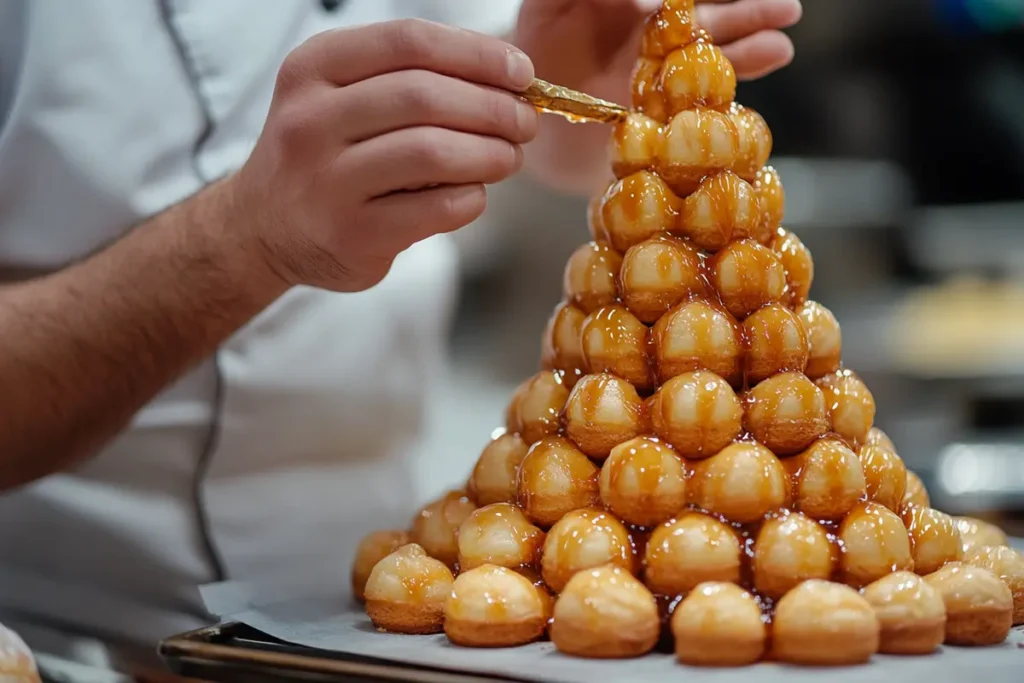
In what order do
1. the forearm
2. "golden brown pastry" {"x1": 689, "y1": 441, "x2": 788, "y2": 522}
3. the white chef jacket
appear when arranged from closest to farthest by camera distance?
"golden brown pastry" {"x1": 689, "y1": 441, "x2": 788, "y2": 522} < the forearm < the white chef jacket

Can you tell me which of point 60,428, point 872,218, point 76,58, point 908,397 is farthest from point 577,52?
point 872,218

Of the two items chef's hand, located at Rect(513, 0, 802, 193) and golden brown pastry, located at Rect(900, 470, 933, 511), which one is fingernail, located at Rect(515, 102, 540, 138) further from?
golden brown pastry, located at Rect(900, 470, 933, 511)

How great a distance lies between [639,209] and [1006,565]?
1.48ft

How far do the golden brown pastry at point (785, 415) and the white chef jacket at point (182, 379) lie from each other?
58 cm

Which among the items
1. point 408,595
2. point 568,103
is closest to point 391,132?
point 568,103

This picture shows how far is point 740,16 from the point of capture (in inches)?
50.4

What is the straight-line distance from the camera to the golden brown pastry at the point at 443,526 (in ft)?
3.22

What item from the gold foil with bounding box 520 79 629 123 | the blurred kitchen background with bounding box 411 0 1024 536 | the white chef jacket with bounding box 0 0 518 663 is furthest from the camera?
the blurred kitchen background with bounding box 411 0 1024 536

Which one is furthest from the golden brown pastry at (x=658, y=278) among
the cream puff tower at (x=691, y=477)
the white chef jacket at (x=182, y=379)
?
the white chef jacket at (x=182, y=379)

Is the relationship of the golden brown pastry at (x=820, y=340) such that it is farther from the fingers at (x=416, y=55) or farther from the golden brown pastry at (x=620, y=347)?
the fingers at (x=416, y=55)

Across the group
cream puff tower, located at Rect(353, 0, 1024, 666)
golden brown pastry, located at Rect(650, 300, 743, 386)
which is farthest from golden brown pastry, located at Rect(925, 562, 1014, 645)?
golden brown pastry, located at Rect(650, 300, 743, 386)

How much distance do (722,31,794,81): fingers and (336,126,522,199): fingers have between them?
0.48m

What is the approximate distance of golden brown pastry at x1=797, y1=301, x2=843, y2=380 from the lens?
98cm

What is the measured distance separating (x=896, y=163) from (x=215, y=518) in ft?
10.8
